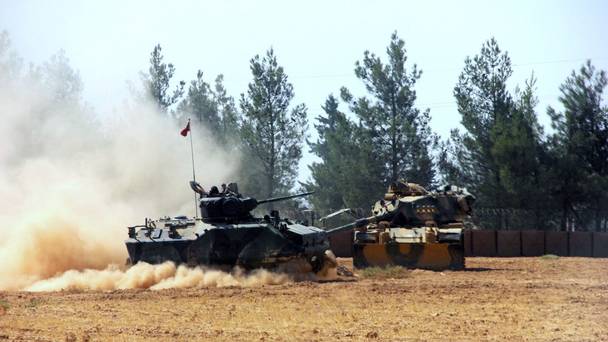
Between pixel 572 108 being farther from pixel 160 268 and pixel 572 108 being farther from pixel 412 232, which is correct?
pixel 160 268

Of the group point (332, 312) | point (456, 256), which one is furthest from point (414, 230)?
point (332, 312)

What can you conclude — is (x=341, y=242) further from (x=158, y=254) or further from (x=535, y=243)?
(x=158, y=254)

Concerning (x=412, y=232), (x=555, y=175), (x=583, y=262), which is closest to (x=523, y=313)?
(x=412, y=232)

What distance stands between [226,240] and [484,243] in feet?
66.5

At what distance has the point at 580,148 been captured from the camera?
47.6 m

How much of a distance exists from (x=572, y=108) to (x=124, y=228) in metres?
24.6

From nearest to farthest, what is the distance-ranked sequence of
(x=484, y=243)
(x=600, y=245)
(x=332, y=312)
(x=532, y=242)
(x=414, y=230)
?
(x=332, y=312)
(x=414, y=230)
(x=600, y=245)
(x=532, y=242)
(x=484, y=243)

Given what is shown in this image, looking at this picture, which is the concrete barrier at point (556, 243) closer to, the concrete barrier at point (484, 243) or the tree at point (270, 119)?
the concrete barrier at point (484, 243)

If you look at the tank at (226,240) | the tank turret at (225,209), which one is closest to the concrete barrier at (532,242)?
the tank at (226,240)

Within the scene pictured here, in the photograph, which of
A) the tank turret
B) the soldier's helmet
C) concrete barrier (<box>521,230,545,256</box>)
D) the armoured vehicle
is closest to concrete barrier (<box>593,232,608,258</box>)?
concrete barrier (<box>521,230,545,256</box>)

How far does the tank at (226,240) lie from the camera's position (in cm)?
2394

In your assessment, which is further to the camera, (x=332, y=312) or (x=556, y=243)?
(x=556, y=243)

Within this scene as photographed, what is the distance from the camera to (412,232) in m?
29.2

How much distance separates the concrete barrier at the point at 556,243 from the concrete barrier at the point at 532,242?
20 cm
